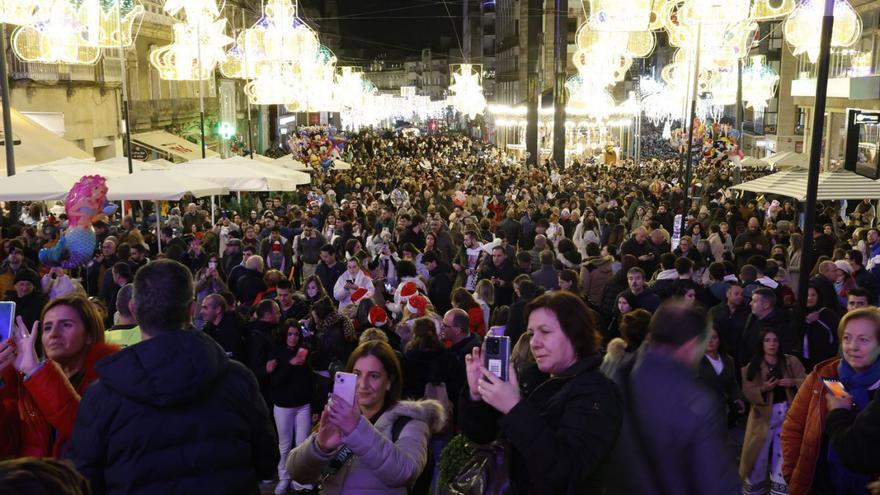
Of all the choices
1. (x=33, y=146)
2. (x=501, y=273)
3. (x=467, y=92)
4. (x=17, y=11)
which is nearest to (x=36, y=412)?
(x=501, y=273)

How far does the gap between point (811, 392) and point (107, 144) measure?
30.5 meters

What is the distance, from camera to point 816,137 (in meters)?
7.86

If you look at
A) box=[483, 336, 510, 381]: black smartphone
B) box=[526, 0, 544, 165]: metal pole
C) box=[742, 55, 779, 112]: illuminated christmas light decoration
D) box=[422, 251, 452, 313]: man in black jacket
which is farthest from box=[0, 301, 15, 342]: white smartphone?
box=[526, 0, 544, 165]: metal pole

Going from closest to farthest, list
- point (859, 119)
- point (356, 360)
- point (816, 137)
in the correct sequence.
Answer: point (356, 360)
point (816, 137)
point (859, 119)

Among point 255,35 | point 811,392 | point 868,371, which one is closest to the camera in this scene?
point 868,371

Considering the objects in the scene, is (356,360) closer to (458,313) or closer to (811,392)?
(811,392)

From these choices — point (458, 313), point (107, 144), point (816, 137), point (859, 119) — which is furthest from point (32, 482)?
point (107, 144)

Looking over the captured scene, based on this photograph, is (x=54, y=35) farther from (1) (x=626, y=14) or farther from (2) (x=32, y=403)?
(2) (x=32, y=403)

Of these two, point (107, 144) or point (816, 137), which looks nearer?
point (816, 137)

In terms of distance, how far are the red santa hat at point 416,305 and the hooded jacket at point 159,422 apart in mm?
5332

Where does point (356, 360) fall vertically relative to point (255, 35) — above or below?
below

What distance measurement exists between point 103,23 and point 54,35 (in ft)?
3.26

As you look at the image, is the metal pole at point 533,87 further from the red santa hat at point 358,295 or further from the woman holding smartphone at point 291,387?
the woman holding smartphone at point 291,387

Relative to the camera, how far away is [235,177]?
57.6 feet
